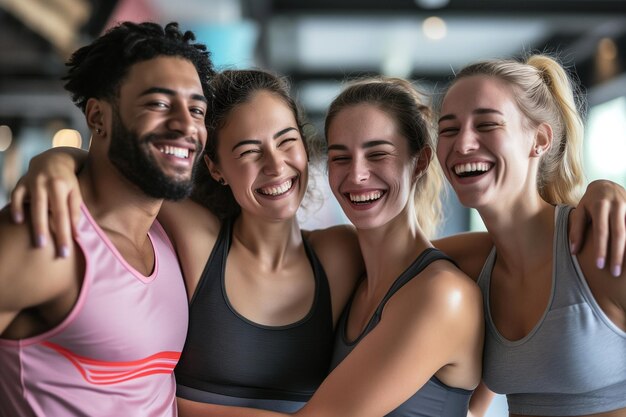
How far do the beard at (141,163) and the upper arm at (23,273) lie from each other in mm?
231

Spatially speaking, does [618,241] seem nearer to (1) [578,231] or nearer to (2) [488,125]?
(1) [578,231]

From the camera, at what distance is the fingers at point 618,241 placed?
4.81 feet

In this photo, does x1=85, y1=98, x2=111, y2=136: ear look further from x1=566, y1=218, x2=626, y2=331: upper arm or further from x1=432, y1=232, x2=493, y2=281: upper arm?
x1=566, y1=218, x2=626, y2=331: upper arm

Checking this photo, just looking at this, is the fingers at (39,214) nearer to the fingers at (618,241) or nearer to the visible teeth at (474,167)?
the visible teeth at (474,167)

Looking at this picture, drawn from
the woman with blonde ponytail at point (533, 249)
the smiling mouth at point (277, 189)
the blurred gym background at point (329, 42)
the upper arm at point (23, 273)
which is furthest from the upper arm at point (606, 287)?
the blurred gym background at point (329, 42)

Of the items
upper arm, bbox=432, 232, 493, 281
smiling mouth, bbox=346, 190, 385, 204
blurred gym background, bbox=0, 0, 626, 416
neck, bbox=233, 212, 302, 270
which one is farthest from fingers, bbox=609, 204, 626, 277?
blurred gym background, bbox=0, 0, 626, 416

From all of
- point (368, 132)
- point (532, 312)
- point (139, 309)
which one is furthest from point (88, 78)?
point (532, 312)

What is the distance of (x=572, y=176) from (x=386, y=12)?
4232 millimetres

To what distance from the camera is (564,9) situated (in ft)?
18.9

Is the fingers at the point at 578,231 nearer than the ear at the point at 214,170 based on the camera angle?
Yes

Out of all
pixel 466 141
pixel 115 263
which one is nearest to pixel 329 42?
pixel 466 141

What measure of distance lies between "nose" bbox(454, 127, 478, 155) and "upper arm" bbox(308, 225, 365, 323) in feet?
1.50

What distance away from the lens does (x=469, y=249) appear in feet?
6.44

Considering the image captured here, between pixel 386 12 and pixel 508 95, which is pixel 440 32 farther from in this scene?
pixel 508 95
